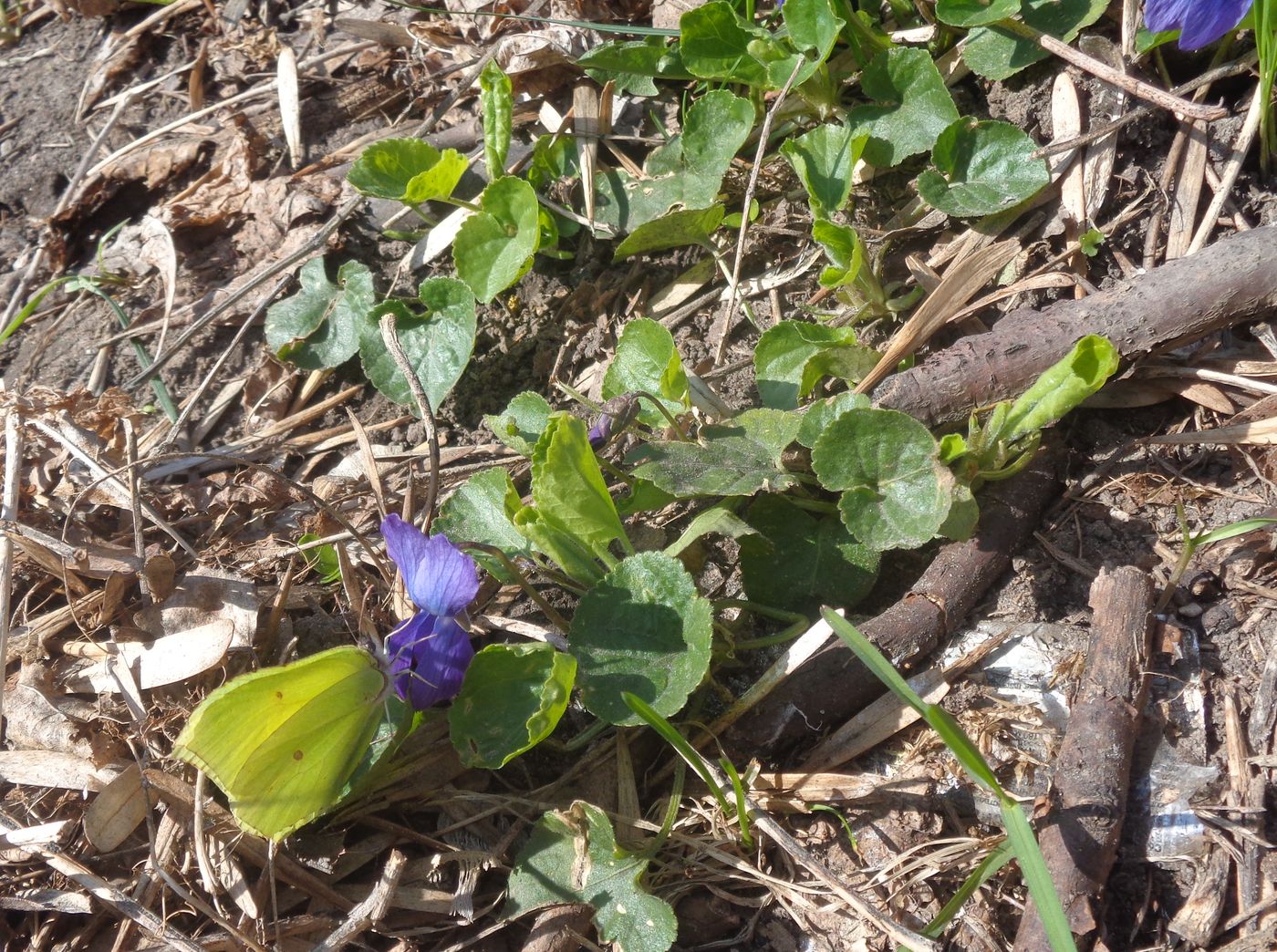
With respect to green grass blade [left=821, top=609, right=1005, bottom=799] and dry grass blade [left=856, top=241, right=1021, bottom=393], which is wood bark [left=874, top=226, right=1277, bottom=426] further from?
green grass blade [left=821, top=609, right=1005, bottom=799]

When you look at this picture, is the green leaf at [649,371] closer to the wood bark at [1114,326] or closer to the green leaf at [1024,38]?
the wood bark at [1114,326]

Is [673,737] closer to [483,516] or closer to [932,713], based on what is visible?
[932,713]

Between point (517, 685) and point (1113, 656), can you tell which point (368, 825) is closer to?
point (517, 685)

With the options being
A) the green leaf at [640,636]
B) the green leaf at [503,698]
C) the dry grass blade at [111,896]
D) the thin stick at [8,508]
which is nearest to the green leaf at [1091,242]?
the green leaf at [640,636]

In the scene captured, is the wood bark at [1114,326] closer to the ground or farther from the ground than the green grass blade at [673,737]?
farther from the ground

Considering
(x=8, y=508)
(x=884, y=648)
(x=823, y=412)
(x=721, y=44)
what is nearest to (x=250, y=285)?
(x=8, y=508)

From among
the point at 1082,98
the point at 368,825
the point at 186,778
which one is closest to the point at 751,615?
the point at 368,825
